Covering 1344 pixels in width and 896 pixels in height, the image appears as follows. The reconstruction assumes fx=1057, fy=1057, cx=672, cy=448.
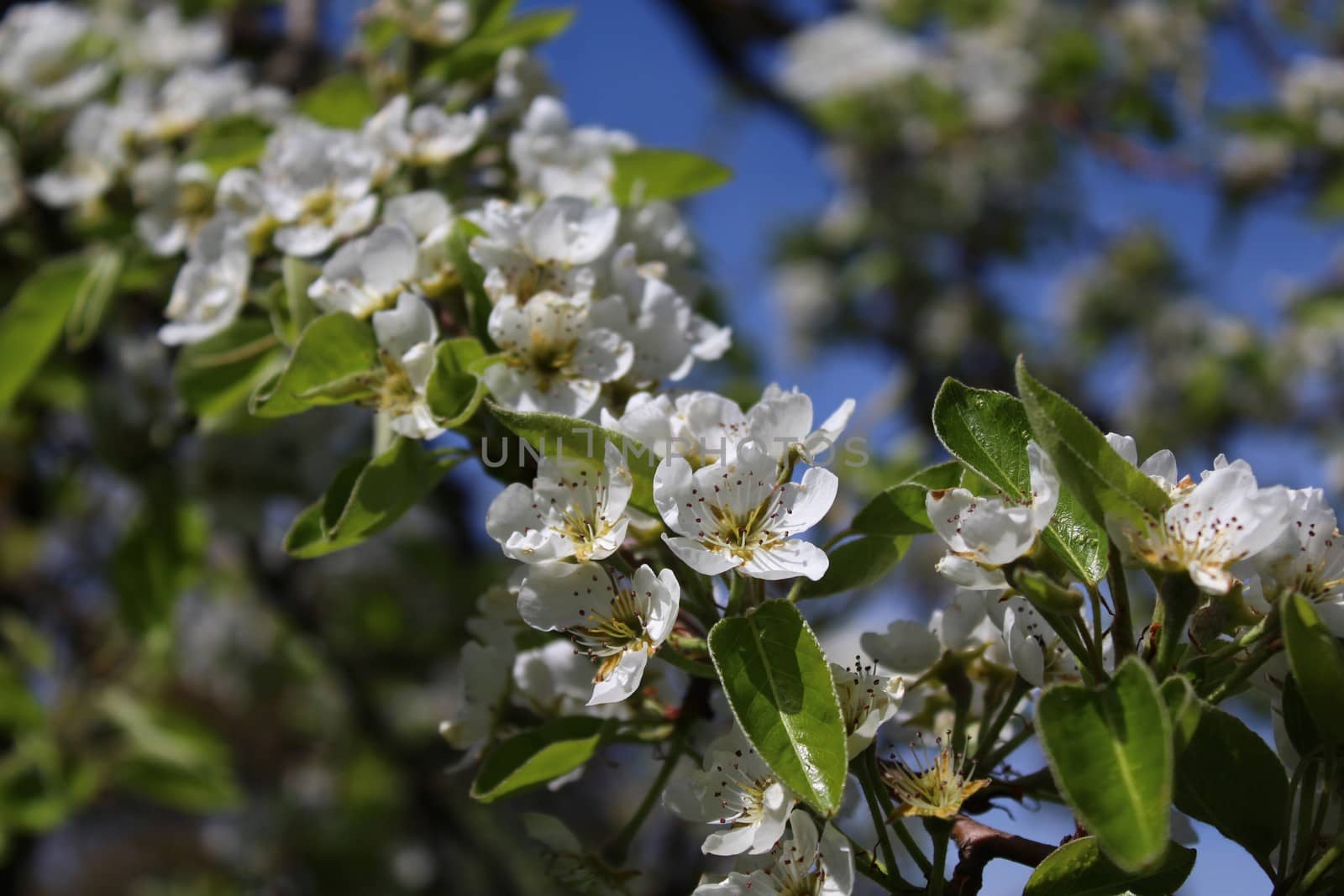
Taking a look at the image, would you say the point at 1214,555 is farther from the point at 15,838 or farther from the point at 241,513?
the point at 15,838

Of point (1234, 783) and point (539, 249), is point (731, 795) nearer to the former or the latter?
point (1234, 783)

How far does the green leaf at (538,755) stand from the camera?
3.37 feet

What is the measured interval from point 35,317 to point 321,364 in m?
0.80

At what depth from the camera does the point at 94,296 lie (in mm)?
1586

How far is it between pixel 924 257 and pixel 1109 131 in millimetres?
1359

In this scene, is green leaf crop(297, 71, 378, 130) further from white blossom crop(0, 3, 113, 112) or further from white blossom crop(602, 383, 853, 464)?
white blossom crop(602, 383, 853, 464)

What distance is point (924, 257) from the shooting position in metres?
5.66

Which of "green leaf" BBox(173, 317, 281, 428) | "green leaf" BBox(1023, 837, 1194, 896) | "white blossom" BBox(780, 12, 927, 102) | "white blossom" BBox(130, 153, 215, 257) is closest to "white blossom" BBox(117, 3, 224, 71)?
"white blossom" BBox(130, 153, 215, 257)

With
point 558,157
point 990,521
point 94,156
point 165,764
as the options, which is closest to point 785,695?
point 990,521

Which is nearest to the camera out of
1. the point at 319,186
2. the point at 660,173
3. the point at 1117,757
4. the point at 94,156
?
the point at 1117,757

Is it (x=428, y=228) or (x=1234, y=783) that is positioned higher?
(x=428, y=228)

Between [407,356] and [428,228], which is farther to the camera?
[428,228]

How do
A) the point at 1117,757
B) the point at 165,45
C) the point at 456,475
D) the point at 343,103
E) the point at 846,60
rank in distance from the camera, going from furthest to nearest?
the point at 846,60, the point at 456,475, the point at 165,45, the point at 343,103, the point at 1117,757

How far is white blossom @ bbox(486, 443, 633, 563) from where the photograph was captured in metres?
0.95
